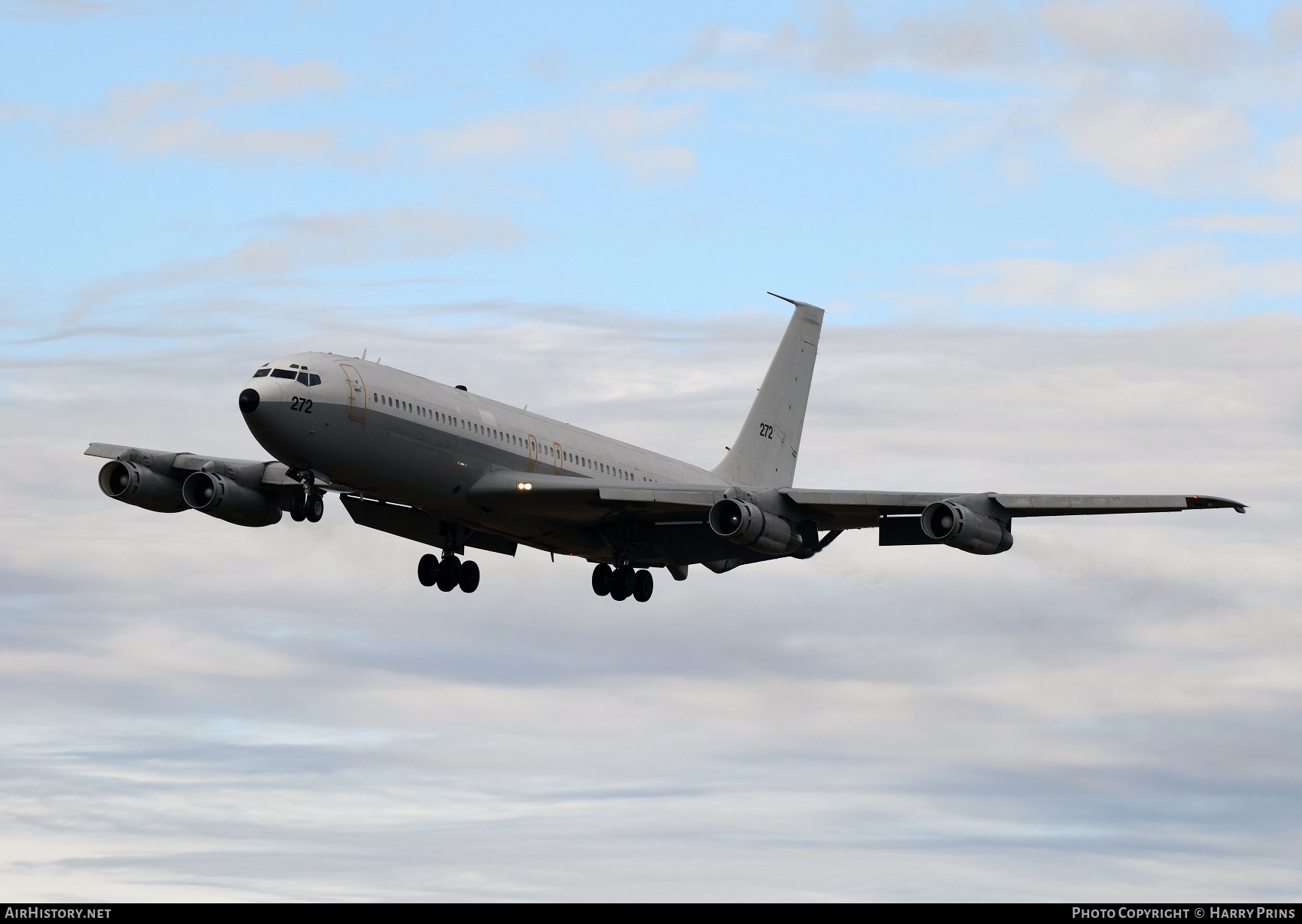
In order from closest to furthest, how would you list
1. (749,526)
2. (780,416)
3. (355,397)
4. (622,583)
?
(355,397)
(749,526)
(622,583)
(780,416)

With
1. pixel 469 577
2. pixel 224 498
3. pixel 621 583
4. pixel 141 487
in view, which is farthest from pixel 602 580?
pixel 141 487

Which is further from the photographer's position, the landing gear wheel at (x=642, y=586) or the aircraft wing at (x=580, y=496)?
the landing gear wheel at (x=642, y=586)

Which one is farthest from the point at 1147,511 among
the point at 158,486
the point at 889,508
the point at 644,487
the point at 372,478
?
the point at 158,486

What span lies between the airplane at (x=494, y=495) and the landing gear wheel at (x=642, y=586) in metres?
0.06

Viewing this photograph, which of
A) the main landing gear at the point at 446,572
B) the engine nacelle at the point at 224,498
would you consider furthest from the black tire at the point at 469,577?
A: the engine nacelle at the point at 224,498

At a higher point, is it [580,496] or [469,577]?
[580,496]

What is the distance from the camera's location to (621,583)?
6362 cm

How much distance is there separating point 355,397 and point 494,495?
243 inches

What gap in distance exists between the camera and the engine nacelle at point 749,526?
57031 mm

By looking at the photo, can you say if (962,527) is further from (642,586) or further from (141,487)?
(141,487)

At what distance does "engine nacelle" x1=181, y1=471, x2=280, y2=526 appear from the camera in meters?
60.5

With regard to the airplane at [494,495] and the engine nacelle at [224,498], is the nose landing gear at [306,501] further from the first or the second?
the engine nacelle at [224,498]

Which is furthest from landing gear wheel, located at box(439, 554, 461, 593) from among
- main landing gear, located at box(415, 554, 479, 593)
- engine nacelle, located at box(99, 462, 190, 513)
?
engine nacelle, located at box(99, 462, 190, 513)
